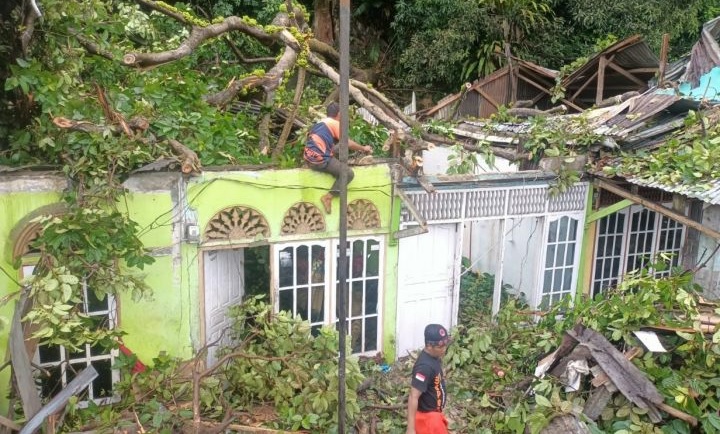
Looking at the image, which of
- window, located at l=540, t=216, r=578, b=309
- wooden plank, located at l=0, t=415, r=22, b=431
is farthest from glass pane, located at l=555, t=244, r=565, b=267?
wooden plank, located at l=0, t=415, r=22, b=431

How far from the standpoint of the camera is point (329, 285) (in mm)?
7602

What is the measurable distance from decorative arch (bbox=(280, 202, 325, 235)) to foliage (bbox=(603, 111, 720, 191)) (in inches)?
172

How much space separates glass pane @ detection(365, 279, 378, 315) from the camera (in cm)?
786

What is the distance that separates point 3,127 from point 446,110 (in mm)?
10065

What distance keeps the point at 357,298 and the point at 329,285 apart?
482mm

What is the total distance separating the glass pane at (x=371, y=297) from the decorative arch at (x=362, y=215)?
2.66 feet

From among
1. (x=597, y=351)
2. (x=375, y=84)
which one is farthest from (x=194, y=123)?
(x=375, y=84)

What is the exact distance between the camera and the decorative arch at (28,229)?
593 centimetres

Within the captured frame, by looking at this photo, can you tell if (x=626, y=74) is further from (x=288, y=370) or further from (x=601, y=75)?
(x=288, y=370)

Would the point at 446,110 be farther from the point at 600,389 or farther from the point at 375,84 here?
the point at 600,389

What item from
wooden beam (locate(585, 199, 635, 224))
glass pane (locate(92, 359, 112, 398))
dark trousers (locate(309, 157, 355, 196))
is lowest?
glass pane (locate(92, 359, 112, 398))

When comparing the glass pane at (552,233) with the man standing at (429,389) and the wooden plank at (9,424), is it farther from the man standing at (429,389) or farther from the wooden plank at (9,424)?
the wooden plank at (9,424)

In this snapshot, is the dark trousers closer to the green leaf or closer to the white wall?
the green leaf

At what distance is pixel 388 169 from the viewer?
24.6ft
